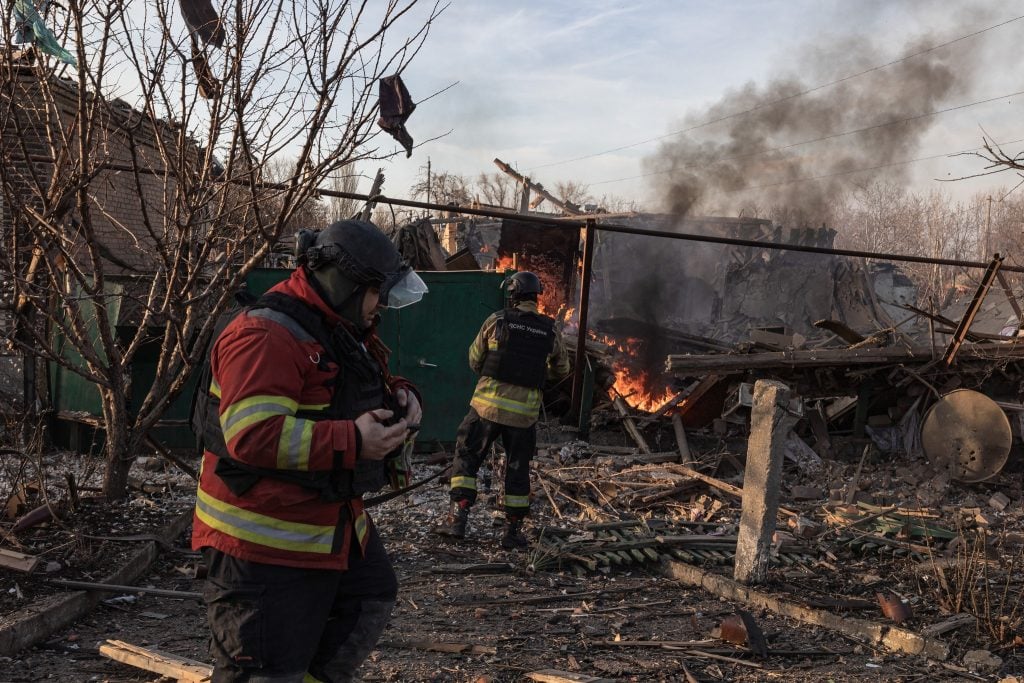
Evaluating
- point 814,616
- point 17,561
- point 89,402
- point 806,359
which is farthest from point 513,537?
point 89,402

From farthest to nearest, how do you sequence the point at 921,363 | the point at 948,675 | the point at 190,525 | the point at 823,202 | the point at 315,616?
the point at 823,202 → the point at 921,363 → the point at 190,525 → the point at 948,675 → the point at 315,616

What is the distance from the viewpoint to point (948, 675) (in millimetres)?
4344

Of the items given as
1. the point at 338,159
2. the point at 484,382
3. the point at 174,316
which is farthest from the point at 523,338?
the point at 174,316

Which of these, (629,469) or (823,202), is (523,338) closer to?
(629,469)

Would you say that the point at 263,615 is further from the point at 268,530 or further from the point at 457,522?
the point at 457,522

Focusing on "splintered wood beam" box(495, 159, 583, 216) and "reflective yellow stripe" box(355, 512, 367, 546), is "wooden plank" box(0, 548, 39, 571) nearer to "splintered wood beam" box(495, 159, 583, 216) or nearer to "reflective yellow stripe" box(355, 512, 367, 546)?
"reflective yellow stripe" box(355, 512, 367, 546)

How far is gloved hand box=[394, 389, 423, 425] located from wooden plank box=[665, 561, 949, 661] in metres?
3.28

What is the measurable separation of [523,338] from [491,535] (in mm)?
1631

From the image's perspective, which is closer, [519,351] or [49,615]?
[49,615]

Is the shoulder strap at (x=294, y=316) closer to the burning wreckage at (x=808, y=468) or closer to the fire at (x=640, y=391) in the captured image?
the burning wreckage at (x=808, y=468)

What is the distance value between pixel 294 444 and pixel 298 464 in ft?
Result: 0.21

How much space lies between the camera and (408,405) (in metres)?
2.93

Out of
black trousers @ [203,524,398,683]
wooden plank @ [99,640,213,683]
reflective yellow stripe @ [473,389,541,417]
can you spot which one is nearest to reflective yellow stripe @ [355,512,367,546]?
black trousers @ [203,524,398,683]

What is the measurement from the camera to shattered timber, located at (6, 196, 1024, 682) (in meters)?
4.37
